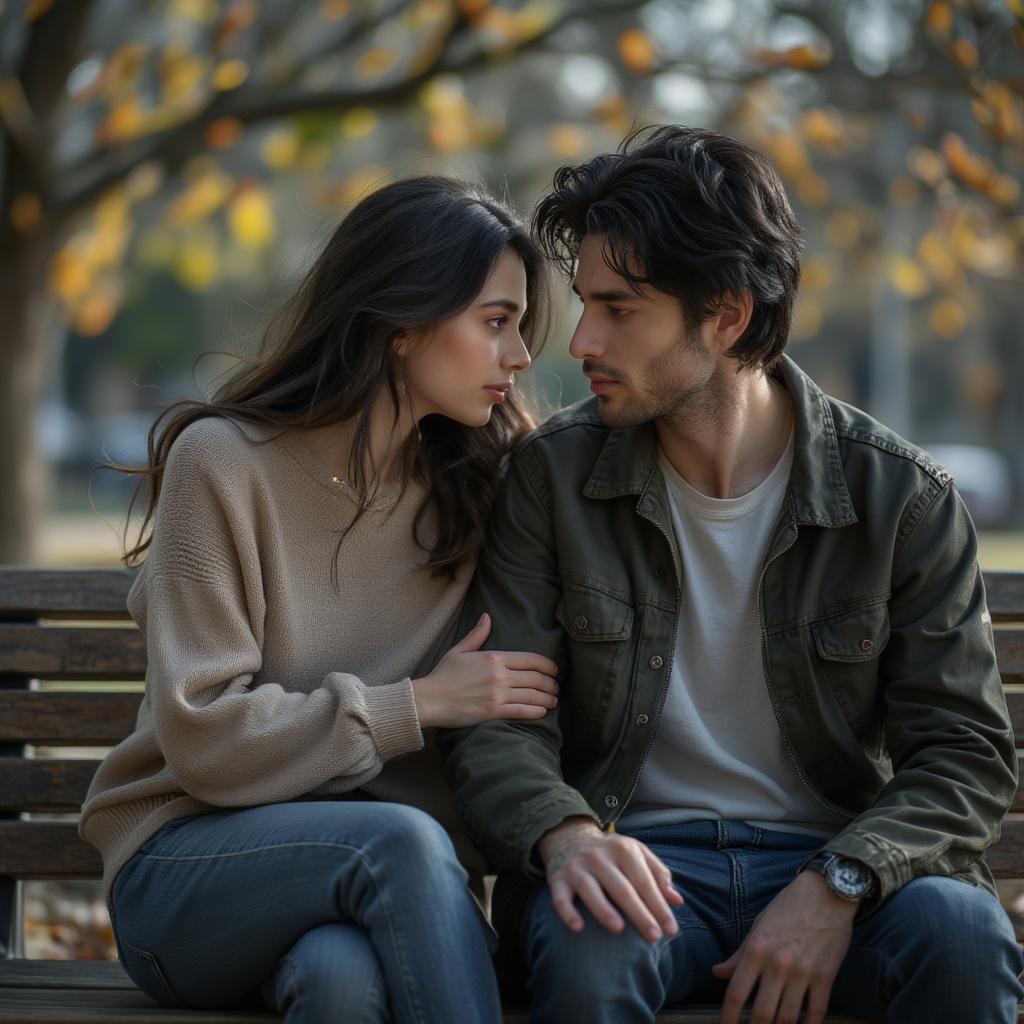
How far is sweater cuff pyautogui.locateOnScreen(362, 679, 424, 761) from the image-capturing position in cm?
306

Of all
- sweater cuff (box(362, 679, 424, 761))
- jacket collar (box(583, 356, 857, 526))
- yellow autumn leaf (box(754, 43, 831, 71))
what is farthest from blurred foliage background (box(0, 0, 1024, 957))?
sweater cuff (box(362, 679, 424, 761))

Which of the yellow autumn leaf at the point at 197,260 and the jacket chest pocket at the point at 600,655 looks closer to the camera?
the jacket chest pocket at the point at 600,655

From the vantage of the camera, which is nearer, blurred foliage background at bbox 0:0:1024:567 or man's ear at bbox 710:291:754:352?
man's ear at bbox 710:291:754:352

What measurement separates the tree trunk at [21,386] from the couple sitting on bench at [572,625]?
13.4ft

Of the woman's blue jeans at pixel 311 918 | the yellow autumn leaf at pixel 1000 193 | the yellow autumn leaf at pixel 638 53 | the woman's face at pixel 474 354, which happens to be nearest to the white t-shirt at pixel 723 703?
the woman's face at pixel 474 354

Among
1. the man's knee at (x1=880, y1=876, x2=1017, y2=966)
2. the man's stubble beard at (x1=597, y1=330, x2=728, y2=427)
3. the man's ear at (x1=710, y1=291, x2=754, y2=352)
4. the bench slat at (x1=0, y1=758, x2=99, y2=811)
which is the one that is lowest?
the bench slat at (x1=0, y1=758, x2=99, y2=811)

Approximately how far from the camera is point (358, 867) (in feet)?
9.14

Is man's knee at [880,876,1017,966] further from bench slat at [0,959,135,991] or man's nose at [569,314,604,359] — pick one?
bench slat at [0,959,135,991]

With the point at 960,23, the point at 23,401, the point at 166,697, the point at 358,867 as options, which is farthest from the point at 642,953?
the point at 23,401

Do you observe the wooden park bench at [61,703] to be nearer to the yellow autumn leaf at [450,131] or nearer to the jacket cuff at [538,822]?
the jacket cuff at [538,822]

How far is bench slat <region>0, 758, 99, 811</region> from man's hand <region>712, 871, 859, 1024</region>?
161cm

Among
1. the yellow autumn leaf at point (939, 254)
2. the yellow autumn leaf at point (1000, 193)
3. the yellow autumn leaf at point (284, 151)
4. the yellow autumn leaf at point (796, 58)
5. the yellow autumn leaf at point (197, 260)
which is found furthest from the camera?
the yellow autumn leaf at point (197, 260)

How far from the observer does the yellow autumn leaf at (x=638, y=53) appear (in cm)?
674

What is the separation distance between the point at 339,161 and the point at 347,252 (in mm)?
20365
